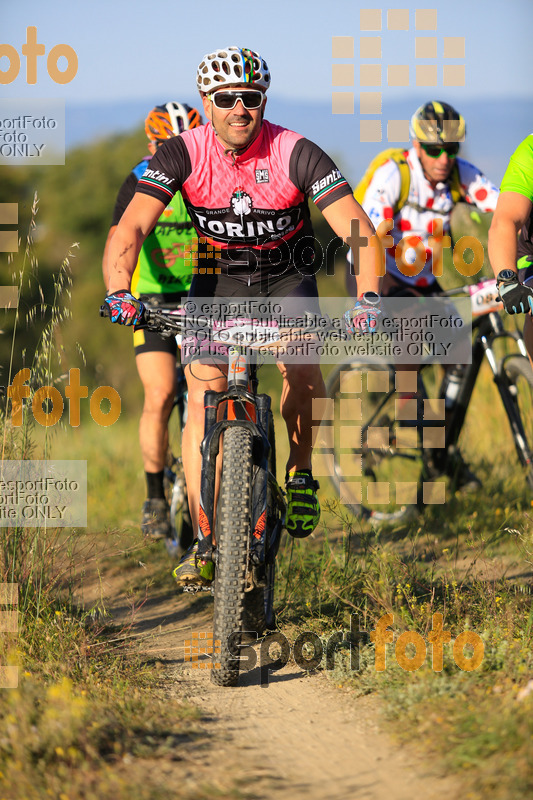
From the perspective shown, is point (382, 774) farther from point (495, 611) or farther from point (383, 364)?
point (383, 364)

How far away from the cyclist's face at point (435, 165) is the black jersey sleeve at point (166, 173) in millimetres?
2395

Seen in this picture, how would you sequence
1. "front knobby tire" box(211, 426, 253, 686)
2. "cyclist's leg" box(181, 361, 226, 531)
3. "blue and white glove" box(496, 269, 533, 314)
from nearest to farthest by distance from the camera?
"front knobby tire" box(211, 426, 253, 686)
"blue and white glove" box(496, 269, 533, 314)
"cyclist's leg" box(181, 361, 226, 531)

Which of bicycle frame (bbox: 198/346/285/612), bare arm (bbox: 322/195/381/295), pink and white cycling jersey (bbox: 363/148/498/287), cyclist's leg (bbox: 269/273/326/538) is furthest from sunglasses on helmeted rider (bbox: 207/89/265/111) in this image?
pink and white cycling jersey (bbox: 363/148/498/287)

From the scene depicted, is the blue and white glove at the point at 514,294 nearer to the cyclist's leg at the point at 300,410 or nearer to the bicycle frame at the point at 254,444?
the cyclist's leg at the point at 300,410

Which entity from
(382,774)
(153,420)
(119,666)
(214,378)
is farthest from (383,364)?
(382,774)

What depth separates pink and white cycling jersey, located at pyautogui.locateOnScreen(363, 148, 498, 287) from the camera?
6109 millimetres

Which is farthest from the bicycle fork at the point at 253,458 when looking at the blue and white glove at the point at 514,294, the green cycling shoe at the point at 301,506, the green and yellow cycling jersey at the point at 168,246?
the green and yellow cycling jersey at the point at 168,246

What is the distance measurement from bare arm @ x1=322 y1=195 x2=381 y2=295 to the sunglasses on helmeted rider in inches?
25.0

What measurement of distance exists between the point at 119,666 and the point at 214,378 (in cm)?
139

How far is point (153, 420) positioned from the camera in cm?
575

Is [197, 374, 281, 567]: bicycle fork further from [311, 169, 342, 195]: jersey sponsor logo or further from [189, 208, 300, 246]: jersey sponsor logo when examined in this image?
[311, 169, 342, 195]: jersey sponsor logo

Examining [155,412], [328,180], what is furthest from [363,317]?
[155,412]

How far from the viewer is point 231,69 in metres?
4.21

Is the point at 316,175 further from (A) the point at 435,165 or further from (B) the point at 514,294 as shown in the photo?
(A) the point at 435,165
